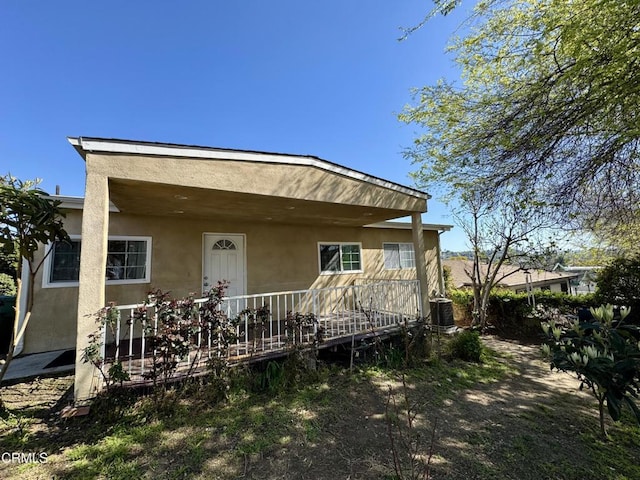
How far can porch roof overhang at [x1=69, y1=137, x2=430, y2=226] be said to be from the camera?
12.0 feet

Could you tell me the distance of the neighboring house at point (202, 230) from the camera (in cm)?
350

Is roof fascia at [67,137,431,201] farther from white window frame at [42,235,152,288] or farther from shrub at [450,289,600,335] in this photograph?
shrub at [450,289,600,335]

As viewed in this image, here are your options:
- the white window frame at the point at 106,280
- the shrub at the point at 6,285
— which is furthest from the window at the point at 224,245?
the shrub at the point at 6,285

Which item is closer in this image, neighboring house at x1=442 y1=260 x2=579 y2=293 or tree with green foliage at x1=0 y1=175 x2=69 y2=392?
tree with green foliage at x1=0 y1=175 x2=69 y2=392

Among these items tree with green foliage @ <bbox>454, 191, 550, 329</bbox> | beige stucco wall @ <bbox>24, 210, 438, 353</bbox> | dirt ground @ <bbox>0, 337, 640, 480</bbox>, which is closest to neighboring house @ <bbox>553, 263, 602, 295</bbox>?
tree with green foliage @ <bbox>454, 191, 550, 329</bbox>

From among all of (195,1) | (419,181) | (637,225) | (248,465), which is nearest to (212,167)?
(248,465)

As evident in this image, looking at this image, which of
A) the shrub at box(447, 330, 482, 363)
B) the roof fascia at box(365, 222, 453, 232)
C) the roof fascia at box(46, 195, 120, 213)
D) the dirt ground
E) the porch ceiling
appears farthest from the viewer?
the roof fascia at box(365, 222, 453, 232)

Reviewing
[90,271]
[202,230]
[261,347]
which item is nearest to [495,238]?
[261,347]

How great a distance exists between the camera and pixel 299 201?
516cm

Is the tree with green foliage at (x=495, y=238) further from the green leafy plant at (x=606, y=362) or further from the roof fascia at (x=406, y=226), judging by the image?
the green leafy plant at (x=606, y=362)

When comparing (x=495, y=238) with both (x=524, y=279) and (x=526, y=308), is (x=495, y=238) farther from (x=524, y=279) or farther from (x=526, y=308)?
(x=524, y=279)

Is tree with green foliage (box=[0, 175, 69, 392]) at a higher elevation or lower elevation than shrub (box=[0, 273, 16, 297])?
higher

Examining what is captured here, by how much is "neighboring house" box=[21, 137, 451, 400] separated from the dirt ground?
1018mm

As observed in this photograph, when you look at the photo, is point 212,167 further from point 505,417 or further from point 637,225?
point 637,225
